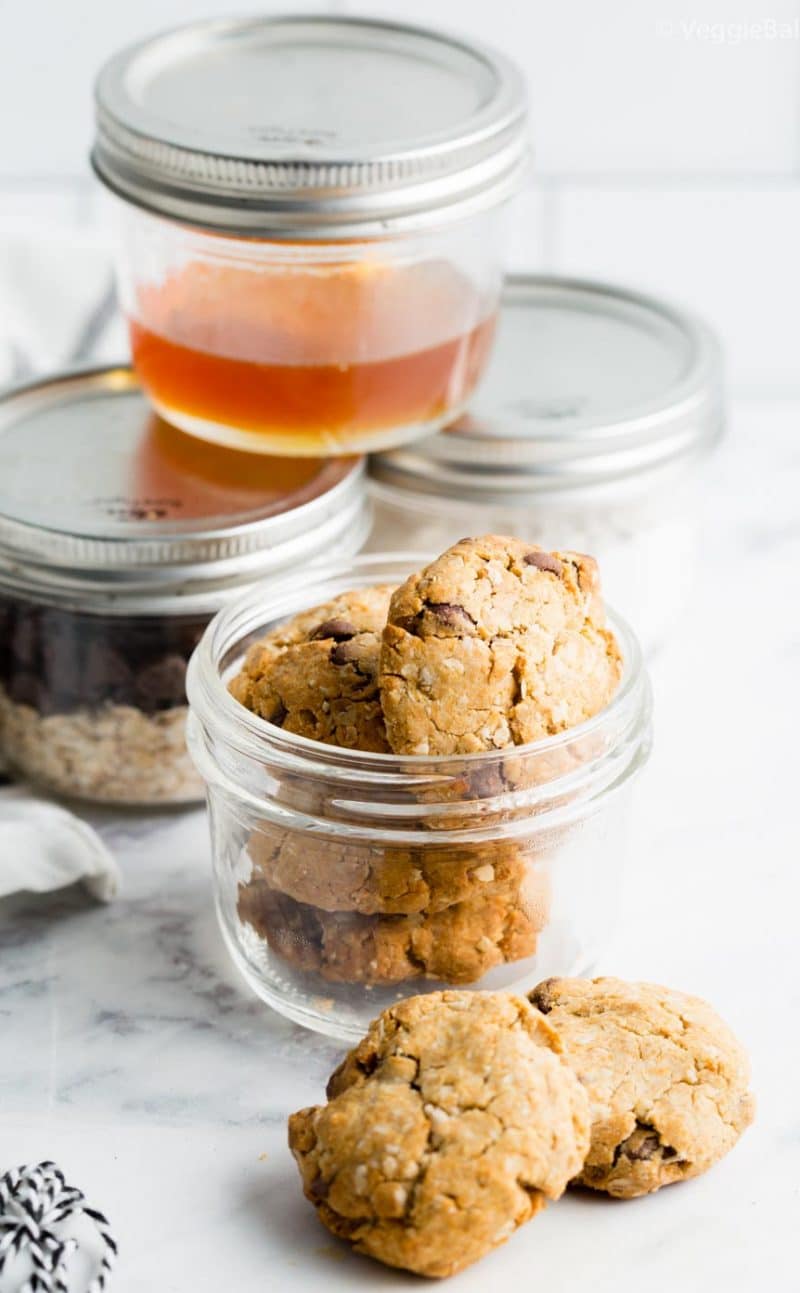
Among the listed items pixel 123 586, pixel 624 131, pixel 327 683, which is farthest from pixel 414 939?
pixel 624 131

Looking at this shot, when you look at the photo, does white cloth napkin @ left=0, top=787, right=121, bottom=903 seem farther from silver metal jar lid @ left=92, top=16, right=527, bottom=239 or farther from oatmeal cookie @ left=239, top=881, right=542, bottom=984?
silver metal jar lid @ left=92, top=16, right=527, bottom=239

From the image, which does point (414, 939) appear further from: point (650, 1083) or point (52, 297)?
point (52, 297)

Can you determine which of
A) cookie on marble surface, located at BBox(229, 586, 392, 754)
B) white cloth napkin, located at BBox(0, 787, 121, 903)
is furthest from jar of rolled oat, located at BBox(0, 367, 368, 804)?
cookie on marble surface, located at BBox(229, 586, 392, 754)

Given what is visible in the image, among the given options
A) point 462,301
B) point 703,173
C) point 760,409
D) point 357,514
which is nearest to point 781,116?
point 703,173

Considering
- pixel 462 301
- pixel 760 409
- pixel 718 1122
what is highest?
pixel 462 301

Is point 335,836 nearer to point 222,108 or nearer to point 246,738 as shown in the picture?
point 246,738

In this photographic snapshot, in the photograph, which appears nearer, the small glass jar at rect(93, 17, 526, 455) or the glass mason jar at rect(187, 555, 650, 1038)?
the glass mason jar at rect(187, 555, 650, 1038)

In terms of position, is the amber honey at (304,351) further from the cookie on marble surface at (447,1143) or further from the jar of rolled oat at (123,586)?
the cookie on marble surface at (447,1143)
